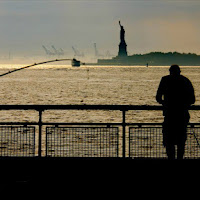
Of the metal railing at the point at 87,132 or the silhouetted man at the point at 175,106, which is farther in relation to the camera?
the metal railing at the point at 87,132

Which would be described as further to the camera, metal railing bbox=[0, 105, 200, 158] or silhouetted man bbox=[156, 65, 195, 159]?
metal railing bbox=[0, 105, 200, 158]

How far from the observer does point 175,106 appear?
891 cm

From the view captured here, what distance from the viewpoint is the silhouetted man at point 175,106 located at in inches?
349

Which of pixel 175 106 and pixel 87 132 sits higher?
pixel 175 106

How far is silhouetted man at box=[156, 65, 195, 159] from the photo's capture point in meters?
8.88

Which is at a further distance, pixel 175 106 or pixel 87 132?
pixel 87 132
